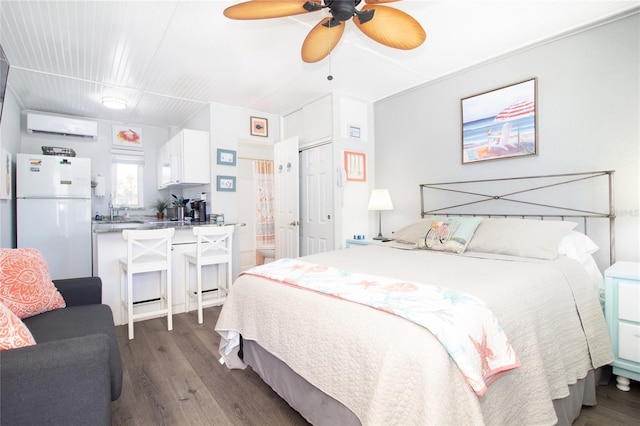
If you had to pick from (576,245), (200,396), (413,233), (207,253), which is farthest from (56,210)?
(576,245)

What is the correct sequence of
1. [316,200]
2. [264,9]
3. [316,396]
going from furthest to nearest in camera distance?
[316,200], [264,9], [316,396]

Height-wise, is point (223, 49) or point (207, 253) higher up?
A: point (223, 49)

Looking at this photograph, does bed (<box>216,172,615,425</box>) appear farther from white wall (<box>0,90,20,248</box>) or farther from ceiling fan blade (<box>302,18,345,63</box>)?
white wall (<box>0,90,20,248</box>)

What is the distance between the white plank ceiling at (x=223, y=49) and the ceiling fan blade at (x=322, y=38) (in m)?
0.36

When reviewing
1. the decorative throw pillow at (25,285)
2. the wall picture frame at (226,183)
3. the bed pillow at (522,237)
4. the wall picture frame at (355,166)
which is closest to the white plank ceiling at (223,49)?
the wall picture frame at (355,166)

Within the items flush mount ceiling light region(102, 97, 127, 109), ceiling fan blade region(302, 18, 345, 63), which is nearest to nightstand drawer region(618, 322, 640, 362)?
ceiling fan blade region(302, 18, 345, 63)

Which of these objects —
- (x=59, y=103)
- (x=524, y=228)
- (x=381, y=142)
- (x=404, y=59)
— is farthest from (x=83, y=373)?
(x=59, y=103)

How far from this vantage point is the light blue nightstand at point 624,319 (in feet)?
6.06

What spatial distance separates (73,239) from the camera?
404cm

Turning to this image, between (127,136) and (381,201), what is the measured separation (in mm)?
4487

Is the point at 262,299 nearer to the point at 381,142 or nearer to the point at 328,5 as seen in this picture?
the point at 328,5

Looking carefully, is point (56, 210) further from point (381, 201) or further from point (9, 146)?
point (381, 201)

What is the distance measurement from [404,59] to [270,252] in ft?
11.4

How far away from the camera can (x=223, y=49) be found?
9.43 feet
